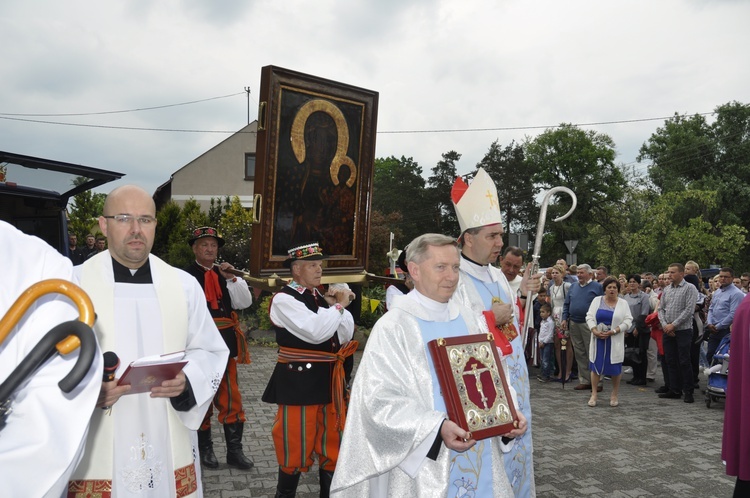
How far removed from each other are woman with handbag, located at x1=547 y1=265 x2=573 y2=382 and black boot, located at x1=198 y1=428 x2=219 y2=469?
708 centimetres

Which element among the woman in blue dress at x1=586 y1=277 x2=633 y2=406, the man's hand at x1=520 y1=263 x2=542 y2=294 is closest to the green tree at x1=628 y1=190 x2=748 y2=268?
the woman in blue dress at x1=586 y1=277 x2=633 y2=406

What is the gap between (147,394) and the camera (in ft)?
10.0

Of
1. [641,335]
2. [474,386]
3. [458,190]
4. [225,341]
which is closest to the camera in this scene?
[474,386]

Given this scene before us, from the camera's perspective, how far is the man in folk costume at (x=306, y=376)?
15.4 ft

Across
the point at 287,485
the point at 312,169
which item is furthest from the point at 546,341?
the point at 287,485

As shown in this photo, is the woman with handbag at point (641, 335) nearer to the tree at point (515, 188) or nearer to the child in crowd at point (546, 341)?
the child in crowd at point (546, 341)

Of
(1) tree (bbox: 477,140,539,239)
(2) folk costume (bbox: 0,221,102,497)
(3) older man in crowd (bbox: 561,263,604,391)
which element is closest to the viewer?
(2) folk costume (bbox: 0,221,102,497)

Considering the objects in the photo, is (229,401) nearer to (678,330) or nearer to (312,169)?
(312,169)

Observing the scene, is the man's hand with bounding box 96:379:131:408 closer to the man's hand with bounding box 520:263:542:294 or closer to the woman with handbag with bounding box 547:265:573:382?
the man's hand with bounding box 520:263:542:294

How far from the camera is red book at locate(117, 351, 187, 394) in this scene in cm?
259

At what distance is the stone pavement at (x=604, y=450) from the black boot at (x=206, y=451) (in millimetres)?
87

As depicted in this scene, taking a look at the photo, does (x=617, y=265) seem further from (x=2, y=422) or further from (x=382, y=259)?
(x=2, y=422)

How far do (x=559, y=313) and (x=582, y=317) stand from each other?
0.95 meters

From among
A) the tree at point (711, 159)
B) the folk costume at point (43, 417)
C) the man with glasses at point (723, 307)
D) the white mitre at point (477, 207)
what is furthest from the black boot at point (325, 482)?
the tree at point (711, 159)
